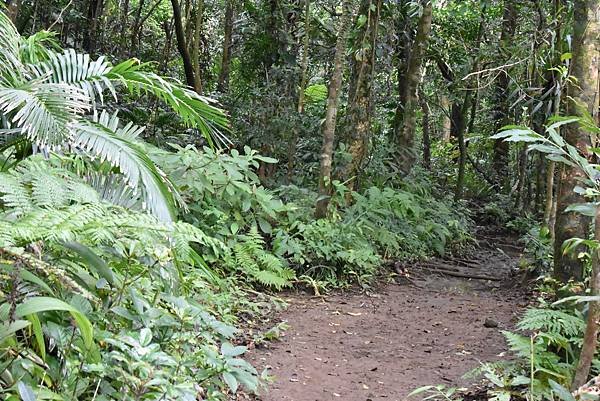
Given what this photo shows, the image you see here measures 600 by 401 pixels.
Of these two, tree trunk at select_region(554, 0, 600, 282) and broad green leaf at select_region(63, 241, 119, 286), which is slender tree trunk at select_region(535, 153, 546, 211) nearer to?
tree trunk at select_region(554, 0, 600, 282)

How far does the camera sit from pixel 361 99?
28.6 ft

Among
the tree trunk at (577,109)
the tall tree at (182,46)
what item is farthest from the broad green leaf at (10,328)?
the tall tree at (182,46)

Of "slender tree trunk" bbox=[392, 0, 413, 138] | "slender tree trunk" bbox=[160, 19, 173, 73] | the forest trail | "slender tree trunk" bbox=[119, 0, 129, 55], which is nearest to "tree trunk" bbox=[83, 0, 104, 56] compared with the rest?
"slender tree trunk" bbox=[119, 0, 129, 55]

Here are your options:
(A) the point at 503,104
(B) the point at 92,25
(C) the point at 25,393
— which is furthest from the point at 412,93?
(C) the point at 25,393

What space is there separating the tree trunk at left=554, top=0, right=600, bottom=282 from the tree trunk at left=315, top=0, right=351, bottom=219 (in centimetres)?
378

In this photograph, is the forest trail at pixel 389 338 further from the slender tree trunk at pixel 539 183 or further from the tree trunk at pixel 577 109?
the slender tree trunk at pixel 539 183

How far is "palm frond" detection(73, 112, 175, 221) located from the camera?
10.7 ft

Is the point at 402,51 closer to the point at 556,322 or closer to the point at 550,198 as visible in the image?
the point at 550,198

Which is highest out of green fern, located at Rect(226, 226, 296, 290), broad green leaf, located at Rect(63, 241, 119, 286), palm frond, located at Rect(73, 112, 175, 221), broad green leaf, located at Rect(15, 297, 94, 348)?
palm frond, located at Rect(73, 112, 175, 221)

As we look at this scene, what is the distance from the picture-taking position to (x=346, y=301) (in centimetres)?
654

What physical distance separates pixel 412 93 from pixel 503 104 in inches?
113

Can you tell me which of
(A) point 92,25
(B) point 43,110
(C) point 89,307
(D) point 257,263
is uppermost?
(A) point 92,25

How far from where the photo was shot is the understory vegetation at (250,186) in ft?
8.74

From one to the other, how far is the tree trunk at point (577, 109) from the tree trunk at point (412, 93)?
619 centimetres
